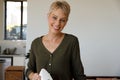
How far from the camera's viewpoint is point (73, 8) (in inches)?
153

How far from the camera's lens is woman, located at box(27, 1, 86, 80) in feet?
4.04

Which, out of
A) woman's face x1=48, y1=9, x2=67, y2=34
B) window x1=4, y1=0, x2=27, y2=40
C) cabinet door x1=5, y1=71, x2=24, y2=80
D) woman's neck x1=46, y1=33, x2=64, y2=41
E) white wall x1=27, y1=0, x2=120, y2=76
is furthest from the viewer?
window x1=4, y1=0, x2=27, y2=40

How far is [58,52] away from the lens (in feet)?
4.17

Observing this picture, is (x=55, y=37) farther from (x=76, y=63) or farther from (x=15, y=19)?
(x=15, y=19)

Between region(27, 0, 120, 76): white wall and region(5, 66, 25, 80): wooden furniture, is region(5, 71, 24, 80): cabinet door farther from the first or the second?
region(27, 0, 120, 76): white wall

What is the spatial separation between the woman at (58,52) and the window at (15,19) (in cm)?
550

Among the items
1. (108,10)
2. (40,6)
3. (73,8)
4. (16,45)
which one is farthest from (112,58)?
(16,45)

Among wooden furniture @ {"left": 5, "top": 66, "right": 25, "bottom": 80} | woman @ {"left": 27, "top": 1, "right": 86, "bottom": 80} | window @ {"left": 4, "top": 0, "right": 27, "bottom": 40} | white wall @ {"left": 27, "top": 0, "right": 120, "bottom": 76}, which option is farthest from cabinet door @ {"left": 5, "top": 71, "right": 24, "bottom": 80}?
window @ {"left": 4, "top": 0, "right": 27, "bottom": 40}

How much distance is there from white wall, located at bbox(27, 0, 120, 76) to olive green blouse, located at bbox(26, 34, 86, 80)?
8.52ft

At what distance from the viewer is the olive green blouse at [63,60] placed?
126 centimetres

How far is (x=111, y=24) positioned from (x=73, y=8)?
680 mm

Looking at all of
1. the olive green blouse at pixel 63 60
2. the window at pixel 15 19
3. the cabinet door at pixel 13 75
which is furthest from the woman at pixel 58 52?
the window at pixel 15 19

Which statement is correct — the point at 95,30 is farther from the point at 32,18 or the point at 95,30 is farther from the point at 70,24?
the point at 32,18

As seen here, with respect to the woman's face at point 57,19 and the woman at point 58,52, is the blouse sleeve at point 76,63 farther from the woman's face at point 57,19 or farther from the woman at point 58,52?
the woman's face at point 57,19
